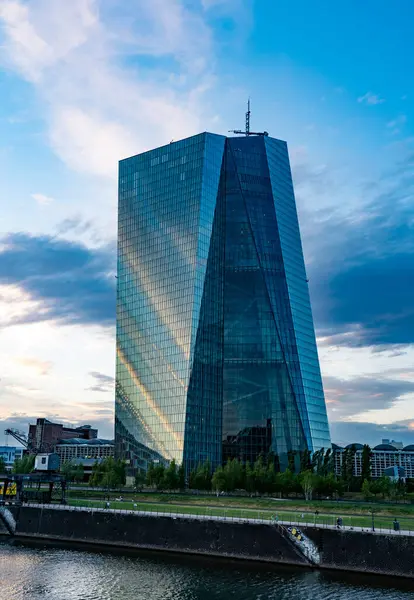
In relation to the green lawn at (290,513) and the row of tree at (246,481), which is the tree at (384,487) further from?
the green lawn at (290,513)

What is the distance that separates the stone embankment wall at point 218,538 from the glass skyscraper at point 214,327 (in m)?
69.8

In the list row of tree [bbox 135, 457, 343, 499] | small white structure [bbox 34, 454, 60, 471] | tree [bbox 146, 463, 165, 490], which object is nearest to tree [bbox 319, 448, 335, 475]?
row of tree [bbox 135, 457, 343, 499]

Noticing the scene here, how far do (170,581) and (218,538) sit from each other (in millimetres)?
17207

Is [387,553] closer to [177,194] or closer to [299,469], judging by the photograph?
[299,469]

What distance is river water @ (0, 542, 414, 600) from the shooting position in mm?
63062

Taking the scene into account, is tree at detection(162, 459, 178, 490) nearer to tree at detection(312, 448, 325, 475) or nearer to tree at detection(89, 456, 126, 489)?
tree at detection(89, 456, 126, 489)

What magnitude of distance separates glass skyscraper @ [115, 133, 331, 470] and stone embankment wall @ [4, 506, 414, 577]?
6981 centimetres

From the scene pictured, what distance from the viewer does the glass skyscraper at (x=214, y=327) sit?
17588 centimetres

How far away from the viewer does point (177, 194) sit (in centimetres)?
18962

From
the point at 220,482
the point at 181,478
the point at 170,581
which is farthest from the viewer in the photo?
the point at 181,478

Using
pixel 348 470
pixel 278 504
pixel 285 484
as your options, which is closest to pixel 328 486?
pixel 285 484

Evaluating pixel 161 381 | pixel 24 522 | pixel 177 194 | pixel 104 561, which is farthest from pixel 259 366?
pixel 104 561

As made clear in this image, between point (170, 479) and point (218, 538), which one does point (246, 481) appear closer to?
point (170, 479)

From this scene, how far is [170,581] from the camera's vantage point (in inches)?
2721
